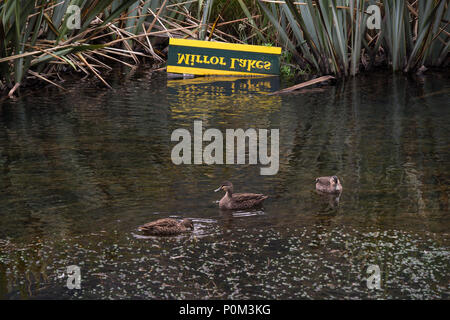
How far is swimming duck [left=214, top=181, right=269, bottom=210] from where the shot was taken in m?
7.16

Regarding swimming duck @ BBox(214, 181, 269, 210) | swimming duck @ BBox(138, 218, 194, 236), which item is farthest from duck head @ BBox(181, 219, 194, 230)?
swimming duck @ BBox(214, 181, 269, 210)

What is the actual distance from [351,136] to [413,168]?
1.65 meters

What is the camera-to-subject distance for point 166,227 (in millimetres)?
6453

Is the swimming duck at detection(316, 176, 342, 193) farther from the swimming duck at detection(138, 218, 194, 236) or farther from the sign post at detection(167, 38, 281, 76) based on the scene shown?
the sign post at detection(167, 38, 281, 76)

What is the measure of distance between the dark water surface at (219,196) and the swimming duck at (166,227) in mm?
65

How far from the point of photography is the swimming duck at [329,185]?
7.46m

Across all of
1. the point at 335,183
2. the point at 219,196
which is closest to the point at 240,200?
the point at 219,196

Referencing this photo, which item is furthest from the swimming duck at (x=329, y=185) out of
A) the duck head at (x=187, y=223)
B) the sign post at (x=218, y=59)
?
the sign post at (x=218, y=59)

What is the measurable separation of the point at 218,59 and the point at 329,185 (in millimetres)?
7673

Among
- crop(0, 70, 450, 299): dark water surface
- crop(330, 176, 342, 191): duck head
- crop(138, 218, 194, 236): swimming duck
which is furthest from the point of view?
crop(330, 176, 342, 191): duck head

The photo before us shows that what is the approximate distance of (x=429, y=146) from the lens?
9430mm

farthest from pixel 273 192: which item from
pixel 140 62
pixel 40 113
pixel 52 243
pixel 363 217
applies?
pixel 140 62

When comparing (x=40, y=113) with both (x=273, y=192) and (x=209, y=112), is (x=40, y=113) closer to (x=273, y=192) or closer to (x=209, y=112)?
(x=209, y=112)

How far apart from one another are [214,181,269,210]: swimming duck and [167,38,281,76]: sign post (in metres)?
7.60
